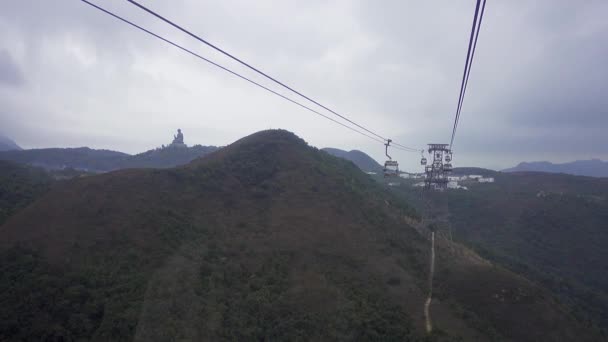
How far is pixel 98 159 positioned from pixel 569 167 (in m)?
190

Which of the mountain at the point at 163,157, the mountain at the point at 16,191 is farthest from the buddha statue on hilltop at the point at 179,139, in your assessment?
the mountain at the point at 16,191

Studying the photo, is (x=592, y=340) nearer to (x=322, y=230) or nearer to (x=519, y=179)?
(x=322, y=230)

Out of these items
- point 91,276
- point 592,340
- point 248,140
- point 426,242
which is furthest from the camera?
point 248,140

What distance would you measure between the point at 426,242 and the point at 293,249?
11902 mm

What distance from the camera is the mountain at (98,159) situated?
54531 mm

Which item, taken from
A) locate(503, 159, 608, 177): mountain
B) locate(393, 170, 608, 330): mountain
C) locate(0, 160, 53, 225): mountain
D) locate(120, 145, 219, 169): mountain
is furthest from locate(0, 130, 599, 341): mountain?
locate(503, 159, 608, 177): mountain

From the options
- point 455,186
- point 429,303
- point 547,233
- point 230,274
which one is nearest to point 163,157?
point 230,274

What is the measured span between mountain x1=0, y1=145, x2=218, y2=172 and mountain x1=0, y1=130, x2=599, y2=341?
37.2m

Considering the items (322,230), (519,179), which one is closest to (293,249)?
(322,230)

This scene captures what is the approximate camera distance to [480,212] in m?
43.6

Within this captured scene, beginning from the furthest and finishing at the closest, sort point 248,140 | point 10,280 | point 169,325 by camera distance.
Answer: point 248,140 < point 10,280 < point 169,325

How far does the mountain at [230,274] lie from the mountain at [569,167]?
145386 millimetres

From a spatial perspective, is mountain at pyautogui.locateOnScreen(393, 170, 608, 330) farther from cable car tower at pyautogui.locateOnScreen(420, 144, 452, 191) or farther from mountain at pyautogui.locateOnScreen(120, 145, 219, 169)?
mountain at pyautogui.locateOnScreen(120, 145, 219, 169)

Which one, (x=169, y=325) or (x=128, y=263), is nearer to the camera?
(x=169, y=325)
